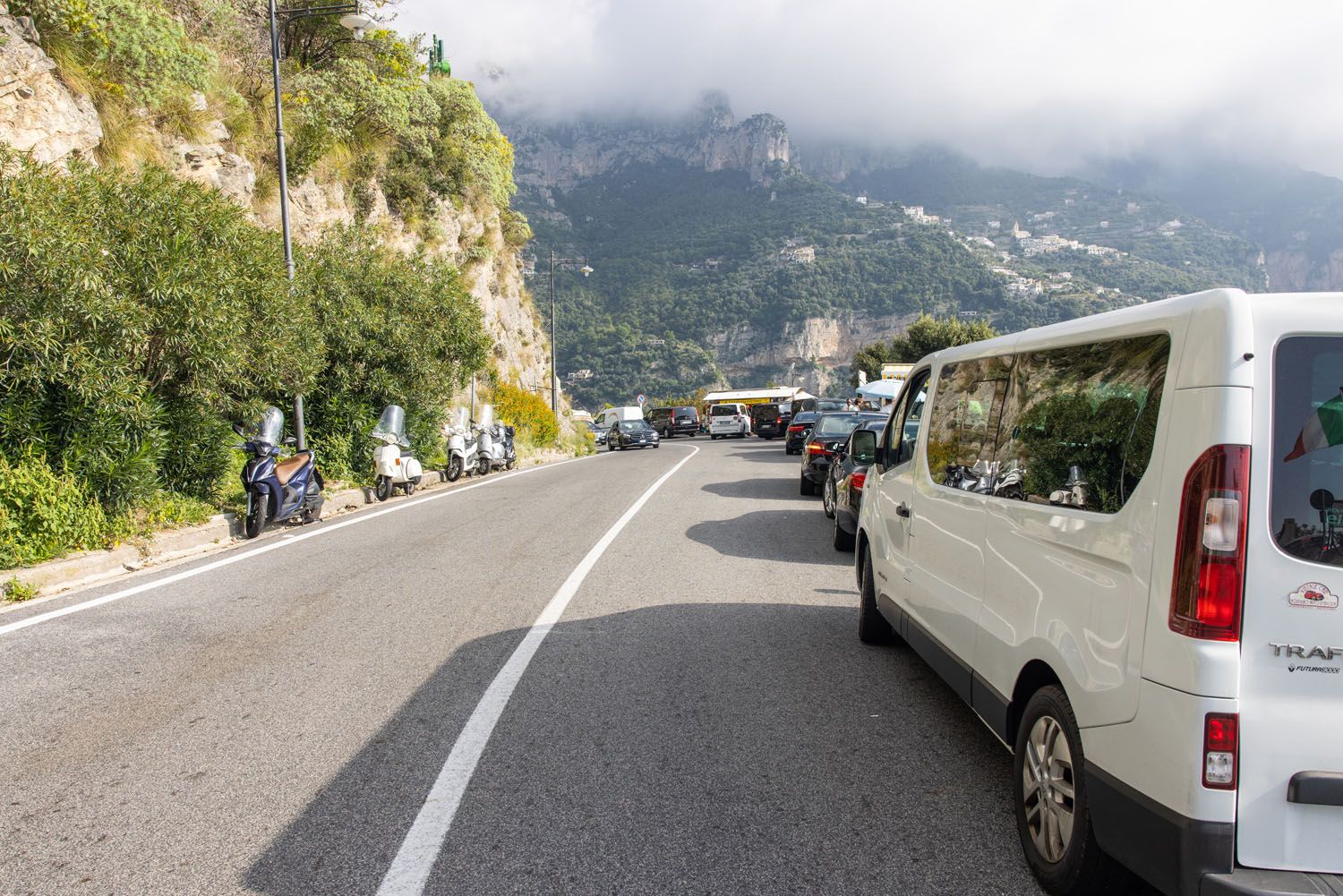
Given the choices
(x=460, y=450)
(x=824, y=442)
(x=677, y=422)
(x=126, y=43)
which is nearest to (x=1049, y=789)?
(x=824, y=442)

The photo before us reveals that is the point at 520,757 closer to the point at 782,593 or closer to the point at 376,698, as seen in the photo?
the point at 376,698

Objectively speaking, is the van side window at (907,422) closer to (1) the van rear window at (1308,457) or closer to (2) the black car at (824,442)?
(1) the van rear window at (1308,457)

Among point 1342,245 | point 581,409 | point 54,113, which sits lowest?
point 581,409

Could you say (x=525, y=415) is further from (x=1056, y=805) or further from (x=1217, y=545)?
(x=1217, y=545)

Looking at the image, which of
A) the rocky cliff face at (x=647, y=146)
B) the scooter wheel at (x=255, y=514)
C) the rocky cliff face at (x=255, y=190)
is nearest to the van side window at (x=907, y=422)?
the scooter wheel at (x=255, y=514)

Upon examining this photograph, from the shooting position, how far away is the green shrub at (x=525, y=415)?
101 feet

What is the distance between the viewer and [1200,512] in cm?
238

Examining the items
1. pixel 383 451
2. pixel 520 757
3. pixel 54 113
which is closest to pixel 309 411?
pixel 383 451

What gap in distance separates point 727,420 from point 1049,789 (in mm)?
48209

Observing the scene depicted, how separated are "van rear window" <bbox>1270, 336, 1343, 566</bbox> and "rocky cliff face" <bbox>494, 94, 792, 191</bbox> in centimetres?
14317

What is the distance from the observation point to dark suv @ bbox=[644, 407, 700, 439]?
56.8m

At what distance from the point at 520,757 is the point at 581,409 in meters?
89.5

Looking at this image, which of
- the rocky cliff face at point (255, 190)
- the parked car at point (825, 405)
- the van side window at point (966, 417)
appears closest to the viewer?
the van side window at point (966, 417)

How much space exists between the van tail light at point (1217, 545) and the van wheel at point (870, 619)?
355 cm
